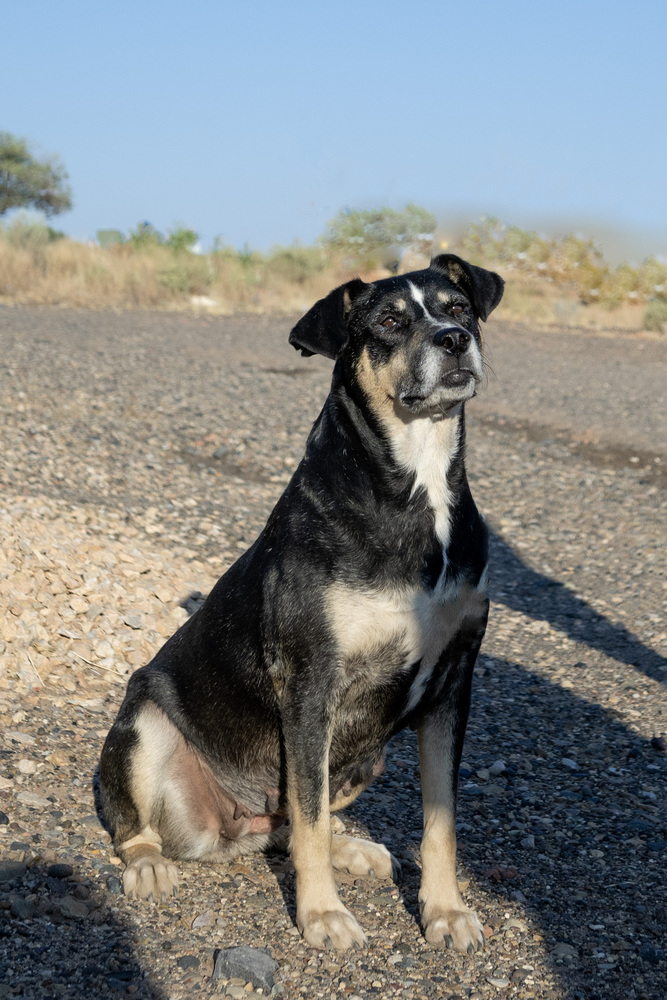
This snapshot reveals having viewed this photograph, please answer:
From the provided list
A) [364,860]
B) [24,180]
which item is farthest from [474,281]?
[24,180]

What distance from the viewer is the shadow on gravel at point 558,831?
333cm

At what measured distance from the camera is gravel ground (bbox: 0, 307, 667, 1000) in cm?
323

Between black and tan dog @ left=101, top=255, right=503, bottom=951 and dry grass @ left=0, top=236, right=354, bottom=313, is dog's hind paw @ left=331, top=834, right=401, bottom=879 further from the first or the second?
dry grass @ left=0, top=236, right=354, bottom=313

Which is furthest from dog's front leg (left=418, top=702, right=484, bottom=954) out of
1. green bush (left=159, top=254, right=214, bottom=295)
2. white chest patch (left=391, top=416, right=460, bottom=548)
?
green bush (left=159, top=254, right=214, bottom=295)

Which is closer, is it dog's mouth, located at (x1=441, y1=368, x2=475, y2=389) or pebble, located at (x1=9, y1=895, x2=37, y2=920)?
pebble, located at (x1=9, y1=895, x2=37, y2=920)

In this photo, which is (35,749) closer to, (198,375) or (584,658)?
(584,658)

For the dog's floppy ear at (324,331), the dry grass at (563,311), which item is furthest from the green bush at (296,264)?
the dog's floppy ear at (324,331)

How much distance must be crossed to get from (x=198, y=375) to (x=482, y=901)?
11.2 m

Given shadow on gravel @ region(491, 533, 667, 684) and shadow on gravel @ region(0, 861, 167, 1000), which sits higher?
shadow on gravel @ region(0, 861, 167, 1000)

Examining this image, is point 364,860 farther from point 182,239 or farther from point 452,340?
point 182,239

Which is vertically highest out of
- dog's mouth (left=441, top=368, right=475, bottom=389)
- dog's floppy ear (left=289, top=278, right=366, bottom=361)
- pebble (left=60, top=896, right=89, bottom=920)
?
dog's floppy ear (left=289, top=278, right=366, bottom=361)

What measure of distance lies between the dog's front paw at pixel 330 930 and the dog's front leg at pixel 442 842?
0.89ft

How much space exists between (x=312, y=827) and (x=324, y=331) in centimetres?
167

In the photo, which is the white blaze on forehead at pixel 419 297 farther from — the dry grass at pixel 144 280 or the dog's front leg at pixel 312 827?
the dry grass at pixel 144 280
